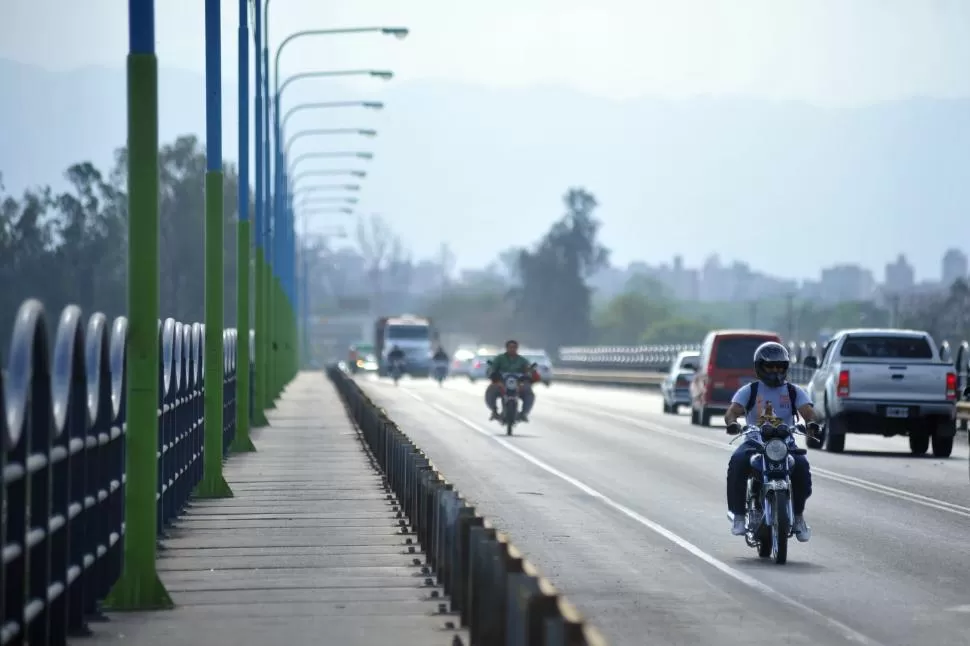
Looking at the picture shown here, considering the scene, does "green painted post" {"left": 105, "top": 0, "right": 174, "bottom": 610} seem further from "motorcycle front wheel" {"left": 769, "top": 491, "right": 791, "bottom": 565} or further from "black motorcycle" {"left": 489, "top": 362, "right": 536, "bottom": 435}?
"black motorcycle" {"left": 489, "top": 362, "right": 536, "bottom": 435}

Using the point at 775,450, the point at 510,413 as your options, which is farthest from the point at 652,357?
the point at 775,450

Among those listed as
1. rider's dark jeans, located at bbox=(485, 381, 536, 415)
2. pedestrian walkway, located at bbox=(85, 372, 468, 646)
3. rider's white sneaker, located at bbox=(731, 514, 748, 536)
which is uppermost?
rider's dark jeans, located at bbox=(485, 381, 536, 415)

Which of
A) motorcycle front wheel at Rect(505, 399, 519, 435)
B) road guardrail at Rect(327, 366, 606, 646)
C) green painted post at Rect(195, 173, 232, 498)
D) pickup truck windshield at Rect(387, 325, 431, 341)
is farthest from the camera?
pickup truck windshield at Rect(387, 325, 431, 341)

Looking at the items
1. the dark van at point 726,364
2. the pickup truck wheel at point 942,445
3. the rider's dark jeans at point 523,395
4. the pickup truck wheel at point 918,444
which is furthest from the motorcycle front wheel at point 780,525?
the dark van at point 726,364

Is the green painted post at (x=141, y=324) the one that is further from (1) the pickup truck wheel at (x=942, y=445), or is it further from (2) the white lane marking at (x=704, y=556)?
(1) the pickup truck wheel at (x=942, y=445)

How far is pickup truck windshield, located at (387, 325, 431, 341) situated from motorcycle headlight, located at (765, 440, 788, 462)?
86813 millimetres

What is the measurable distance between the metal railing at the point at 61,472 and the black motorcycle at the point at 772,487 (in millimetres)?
4697

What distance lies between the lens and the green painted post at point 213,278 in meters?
20.9

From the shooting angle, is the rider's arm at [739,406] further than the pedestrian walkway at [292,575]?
Yes

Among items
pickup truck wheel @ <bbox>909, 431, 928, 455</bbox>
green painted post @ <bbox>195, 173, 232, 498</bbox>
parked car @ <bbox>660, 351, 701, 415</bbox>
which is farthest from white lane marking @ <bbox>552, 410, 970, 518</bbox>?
parked car @ <bbox>660, 351, 701, 415</bbox>

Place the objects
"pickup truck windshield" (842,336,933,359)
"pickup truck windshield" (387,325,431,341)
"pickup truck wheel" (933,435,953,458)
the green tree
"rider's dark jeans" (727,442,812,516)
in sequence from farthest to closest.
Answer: the green tree → "pickup truck windshield" (387,325,431,341) → "pickup truck windshield" (842,336,933,359) → "pickup truck wheel" (933,435,953,458) → "rider's dark jeans" (727,442,812,516)

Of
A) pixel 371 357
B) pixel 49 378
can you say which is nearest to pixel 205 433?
pixel 49 378

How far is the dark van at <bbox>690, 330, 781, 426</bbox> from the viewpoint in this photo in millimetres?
41250

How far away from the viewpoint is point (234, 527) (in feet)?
57.5
